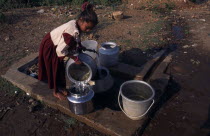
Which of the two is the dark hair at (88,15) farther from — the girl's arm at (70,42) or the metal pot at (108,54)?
the metal pot at (108,54)

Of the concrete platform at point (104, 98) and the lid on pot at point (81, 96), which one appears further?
the lid on pot at point (81, 96)

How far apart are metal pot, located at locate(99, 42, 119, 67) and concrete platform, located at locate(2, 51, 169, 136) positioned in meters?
0.16

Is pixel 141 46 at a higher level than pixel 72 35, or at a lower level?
lower

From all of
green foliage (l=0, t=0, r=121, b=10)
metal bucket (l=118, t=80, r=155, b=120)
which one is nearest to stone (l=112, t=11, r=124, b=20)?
green foliage (l=0, t=0, r=121, b=10)

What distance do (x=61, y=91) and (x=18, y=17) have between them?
4.97 metres

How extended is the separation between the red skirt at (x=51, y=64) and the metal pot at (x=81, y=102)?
0.54 metres

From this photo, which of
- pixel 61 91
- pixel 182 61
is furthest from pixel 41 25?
pixel 182 61

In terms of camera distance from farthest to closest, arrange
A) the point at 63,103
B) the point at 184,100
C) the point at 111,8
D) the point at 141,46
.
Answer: the point at 111,8, the point at 141,46, the point at 184,100, the point at 63,103

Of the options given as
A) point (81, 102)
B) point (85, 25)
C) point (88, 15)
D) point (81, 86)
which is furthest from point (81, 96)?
point (88, 15)

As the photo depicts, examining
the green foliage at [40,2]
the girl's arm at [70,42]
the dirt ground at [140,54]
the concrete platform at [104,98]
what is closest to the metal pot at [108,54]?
the concrete platform at [104,98]

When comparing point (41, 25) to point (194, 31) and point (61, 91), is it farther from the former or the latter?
point (194, 31)

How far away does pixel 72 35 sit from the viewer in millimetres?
2973

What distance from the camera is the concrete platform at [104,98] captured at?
292 centimetres

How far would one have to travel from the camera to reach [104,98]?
3.73m
